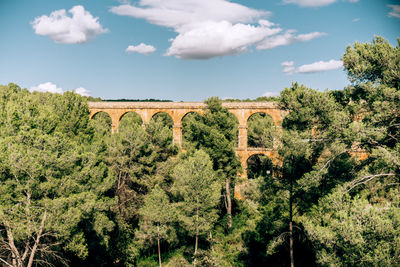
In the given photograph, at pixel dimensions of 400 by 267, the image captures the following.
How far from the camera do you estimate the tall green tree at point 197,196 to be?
60.8 ft

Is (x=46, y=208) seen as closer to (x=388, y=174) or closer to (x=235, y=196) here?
(x=388, y=174)

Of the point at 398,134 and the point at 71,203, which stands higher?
the point at 398,134

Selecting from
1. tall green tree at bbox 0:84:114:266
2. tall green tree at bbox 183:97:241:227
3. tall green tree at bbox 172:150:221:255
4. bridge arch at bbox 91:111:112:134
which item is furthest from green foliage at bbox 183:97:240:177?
tall green tree at bbox 0:84:114:266

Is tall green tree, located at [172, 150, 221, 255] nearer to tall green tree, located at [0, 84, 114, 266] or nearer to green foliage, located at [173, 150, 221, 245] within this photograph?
green foliage, located at [173, 150, 221, 245]

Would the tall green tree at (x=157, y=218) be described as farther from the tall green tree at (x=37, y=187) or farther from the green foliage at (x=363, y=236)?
the green foliage at (x=363, y=236)

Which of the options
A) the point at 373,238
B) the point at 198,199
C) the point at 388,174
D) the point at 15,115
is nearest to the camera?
the point at 373,238

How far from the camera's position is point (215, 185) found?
1938 centimetres

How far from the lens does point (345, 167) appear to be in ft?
37.3

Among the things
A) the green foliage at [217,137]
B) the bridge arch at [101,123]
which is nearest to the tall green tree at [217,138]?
the green foliage at [217,137]

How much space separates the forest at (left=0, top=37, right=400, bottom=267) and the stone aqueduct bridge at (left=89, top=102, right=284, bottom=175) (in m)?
8.95

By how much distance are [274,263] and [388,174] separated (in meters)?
11.3

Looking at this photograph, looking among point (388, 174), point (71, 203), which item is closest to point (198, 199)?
point (71, 203)

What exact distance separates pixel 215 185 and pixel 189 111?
50.3 feet

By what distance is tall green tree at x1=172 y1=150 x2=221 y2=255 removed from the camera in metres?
18.5
